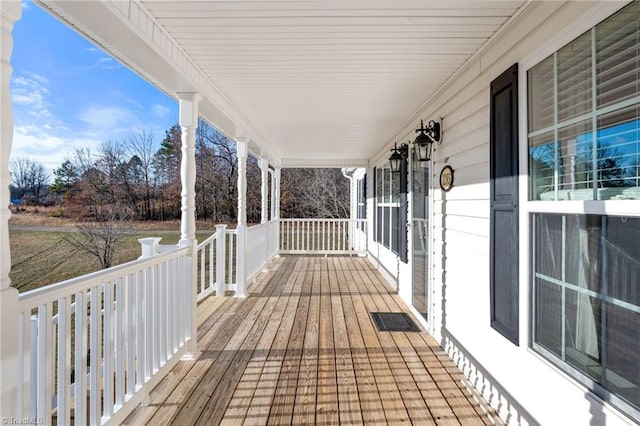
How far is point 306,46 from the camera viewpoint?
234 cm

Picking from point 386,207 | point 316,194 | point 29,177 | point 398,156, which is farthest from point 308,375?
point 316,194

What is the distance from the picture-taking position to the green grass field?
539 cm

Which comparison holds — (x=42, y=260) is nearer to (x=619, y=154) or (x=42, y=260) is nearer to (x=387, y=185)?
(x=387, y=185)

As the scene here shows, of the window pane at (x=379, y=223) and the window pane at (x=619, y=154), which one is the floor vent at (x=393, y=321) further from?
the window pane at (x=379, y=223)

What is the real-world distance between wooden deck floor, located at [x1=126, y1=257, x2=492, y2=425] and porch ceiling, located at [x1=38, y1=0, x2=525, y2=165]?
7.70 ft

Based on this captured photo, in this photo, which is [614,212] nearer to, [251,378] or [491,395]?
[491,395]

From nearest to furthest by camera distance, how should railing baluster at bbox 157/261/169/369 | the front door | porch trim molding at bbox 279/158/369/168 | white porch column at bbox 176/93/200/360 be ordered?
railing baluster at bbox 157/261/169/369 → white porch column at bbox 176/93/200/360 → the front door → porch trim molding at bbox 279/158/369/168

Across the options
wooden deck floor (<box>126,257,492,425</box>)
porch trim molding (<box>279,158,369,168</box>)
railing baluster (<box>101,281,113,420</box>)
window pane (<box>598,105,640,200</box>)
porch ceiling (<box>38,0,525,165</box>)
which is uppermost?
porch trim molding (<box>279,158,369,168</box>)

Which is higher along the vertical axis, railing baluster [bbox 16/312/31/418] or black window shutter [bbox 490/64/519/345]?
black window shutter [bbox 490/64/519/345]

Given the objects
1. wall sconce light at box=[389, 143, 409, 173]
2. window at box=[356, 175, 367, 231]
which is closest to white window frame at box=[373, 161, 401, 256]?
wall sconce light at box=[389, 143, 409, 173]

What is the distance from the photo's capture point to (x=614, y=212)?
1.36 metres

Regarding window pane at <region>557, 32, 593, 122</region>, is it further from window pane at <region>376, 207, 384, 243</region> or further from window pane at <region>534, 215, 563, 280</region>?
window pane at <region>376, 207, 384, 243</region>

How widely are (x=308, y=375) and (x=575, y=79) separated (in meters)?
2.55

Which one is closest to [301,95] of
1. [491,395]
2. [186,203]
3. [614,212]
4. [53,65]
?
[186,203]
